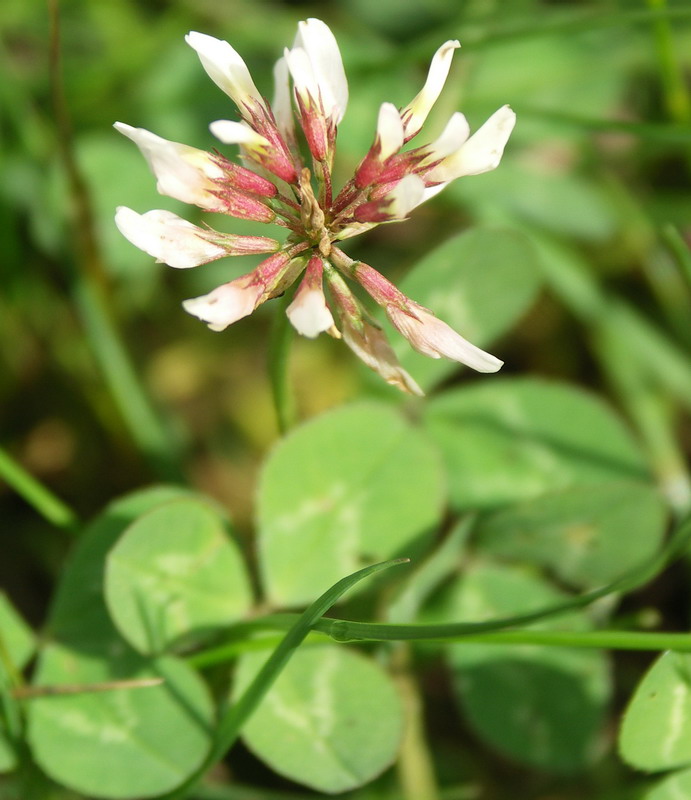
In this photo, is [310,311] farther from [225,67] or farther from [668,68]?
[668,68]

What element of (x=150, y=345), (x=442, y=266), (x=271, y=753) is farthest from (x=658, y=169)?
(x=271, y=753)

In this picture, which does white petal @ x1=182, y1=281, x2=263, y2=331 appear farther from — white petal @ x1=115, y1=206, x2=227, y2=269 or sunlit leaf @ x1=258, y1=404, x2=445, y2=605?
sunlit leaf @ x1=258, y1=404, x2=445, y2=605

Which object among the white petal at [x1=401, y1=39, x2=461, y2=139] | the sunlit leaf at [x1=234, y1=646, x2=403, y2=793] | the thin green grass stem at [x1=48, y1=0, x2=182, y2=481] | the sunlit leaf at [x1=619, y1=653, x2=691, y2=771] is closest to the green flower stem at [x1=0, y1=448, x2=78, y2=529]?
the thin green grass stem at [x1=48, y1=0, x2=182, y2=481]

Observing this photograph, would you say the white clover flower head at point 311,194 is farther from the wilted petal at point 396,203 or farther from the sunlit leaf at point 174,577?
the sunlit leaf at point 174,577

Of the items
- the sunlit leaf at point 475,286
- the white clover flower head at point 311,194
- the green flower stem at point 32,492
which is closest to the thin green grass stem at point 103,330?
the green flower stem at point 32,492

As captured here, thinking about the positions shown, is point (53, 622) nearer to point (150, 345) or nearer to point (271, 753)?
point (271, 753)

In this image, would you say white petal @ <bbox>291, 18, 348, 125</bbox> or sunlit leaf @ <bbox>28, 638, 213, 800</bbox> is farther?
sunlit leaf @ <bbox>28, 638, 213, 800</bbox>
